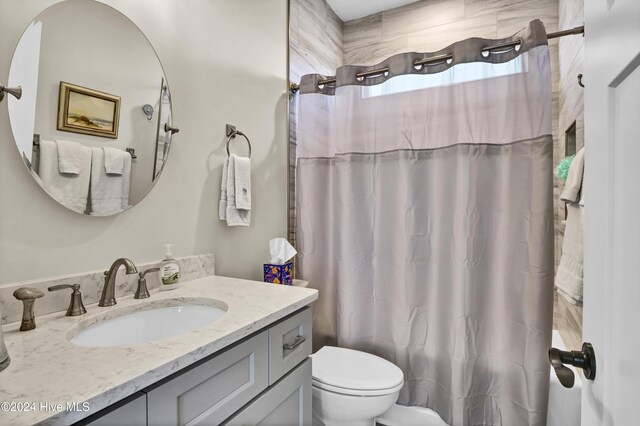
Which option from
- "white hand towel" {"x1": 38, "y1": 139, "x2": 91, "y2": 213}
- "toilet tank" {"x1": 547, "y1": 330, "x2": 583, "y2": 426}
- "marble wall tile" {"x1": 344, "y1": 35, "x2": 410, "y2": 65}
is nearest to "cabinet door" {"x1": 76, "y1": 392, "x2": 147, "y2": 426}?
"white hand towel" {"x1": 38, "y1": 139, "x2": 91, "y2": 213}

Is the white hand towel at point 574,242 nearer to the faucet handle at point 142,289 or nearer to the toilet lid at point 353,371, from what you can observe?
the toilet lid at point 353,371

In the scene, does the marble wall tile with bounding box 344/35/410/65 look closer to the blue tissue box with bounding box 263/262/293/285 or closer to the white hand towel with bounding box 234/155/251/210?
the white hand towel with bounding box 234/155/251/210

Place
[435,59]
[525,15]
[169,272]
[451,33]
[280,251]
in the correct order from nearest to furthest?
1. [169,272]
2. [435,59]
3. [280,251]
4. [525,15]
5. [451,33]

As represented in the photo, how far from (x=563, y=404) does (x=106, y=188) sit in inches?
80.9

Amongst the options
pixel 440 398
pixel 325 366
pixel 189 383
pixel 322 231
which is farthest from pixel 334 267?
pixel 189 383

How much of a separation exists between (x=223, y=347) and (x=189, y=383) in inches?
4.3

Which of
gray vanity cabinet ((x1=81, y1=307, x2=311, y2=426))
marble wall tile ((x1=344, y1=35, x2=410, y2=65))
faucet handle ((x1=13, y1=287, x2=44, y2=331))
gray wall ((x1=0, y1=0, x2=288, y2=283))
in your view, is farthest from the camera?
marble wall tile ((x1=344, y1=35, x2=410, y2=65))

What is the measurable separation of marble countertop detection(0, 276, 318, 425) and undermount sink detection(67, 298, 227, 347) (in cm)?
2

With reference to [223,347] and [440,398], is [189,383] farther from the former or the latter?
[440,398]

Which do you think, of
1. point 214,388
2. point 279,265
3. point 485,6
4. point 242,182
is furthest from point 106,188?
point 485,6

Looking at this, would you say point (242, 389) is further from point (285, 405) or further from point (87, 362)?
point (87, 362)

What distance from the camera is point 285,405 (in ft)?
3.40

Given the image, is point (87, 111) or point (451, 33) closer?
point (87, 111)

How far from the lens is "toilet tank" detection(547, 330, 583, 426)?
134 centimetres
